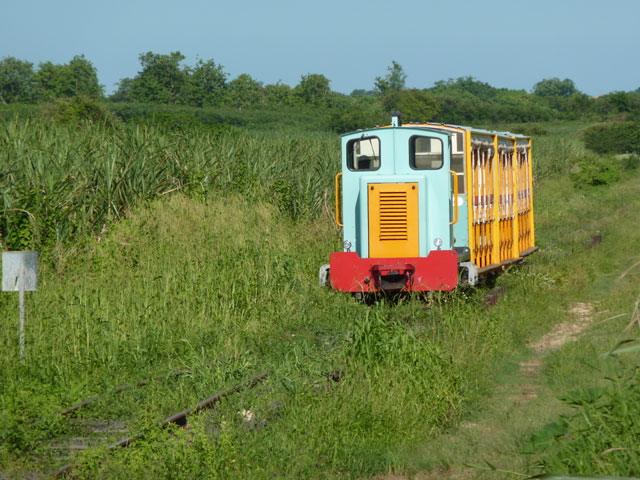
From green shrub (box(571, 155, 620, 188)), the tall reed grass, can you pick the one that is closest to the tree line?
green shrub (box(571, 155, 620, 188))

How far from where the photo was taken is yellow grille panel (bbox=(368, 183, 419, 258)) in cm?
1177

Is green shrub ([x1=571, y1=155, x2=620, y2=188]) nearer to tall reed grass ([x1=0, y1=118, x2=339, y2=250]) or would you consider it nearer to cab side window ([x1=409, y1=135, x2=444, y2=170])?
tall reed grass ([x1=0, y1=118, x2=339, y2=250])

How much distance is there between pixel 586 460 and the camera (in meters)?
4.53

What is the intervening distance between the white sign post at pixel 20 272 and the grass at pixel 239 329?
2.06 feet

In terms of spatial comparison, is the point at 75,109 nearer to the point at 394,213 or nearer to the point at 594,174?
the point at 394,213

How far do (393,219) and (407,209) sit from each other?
0.81 feet

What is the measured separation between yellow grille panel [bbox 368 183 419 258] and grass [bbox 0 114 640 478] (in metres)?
0.84

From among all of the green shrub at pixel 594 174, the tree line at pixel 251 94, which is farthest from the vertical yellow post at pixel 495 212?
the tree line at pixel 251 94

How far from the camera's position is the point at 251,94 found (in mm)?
112875

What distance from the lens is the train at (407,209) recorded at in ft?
38.2

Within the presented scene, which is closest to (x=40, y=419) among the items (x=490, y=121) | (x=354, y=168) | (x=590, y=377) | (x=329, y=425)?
(x=329, y=425)

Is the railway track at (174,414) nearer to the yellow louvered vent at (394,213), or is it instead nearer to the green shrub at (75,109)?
the yellow louvered vent at (394,213)

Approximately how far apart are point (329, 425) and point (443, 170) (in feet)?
20.6

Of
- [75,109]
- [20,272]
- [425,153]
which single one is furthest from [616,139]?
[20,272]
